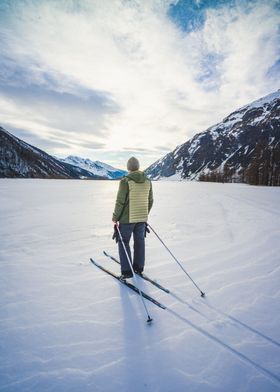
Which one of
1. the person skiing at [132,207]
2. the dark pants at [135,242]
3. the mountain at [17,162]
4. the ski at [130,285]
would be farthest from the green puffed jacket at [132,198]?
the mountain at [17,162]

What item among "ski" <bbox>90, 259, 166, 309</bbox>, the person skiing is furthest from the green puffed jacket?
"ski" <bbox>90, 259, 166, 309</bbox>

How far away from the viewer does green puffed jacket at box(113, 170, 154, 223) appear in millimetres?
4715

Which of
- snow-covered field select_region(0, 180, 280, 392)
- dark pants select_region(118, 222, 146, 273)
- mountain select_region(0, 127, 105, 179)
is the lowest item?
snow-covered field select_region(0, 180, 280, 392)

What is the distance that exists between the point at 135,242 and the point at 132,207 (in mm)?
892

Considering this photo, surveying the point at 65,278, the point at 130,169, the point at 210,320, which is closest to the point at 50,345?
the point at 65,278

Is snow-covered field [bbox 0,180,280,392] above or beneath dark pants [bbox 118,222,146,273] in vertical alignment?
beneath

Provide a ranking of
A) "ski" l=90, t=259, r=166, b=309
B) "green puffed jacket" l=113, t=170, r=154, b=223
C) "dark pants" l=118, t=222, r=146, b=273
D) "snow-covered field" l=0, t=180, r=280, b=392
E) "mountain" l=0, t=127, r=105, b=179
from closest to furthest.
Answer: "snow-covered field" l=0, t=180, r=280, b=392 < "ski" l=90, t=259, r=166, b=309 < "green puffed jacket" l=113, t=170, r=154, b=223 < "dark pants" l=118, t=222, r=146, b=273 < "mountain" l=0, t=127, r=105, b=179

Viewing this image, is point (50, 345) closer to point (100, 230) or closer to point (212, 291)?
point (212, 291)

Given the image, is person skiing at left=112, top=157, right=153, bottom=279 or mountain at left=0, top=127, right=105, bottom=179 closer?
person skiing at left=112, top=157, right=153, bottom=279

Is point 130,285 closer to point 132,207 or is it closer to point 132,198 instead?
point 132,207

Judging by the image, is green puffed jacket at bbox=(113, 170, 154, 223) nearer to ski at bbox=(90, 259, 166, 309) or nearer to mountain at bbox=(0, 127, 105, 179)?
ski at bbox=(90, 259, 166, 309)

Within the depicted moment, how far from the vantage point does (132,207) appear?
4.77 metres

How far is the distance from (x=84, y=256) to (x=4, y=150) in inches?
6854

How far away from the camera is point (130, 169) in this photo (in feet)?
15.9
